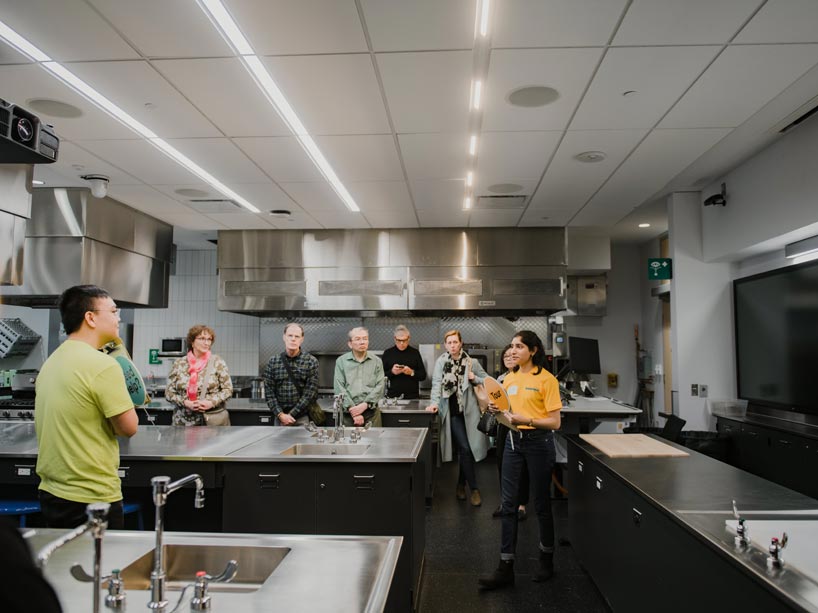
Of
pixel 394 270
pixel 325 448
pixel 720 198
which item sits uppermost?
pixel 720 198

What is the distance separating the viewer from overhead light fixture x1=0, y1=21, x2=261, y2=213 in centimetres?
283

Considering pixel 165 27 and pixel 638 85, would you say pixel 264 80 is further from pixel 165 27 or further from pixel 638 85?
pixel 638 85

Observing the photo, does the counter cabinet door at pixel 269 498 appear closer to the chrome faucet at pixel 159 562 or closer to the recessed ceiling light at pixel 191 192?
the chrome faucet at pixel 159 562

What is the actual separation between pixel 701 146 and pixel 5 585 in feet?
15.9

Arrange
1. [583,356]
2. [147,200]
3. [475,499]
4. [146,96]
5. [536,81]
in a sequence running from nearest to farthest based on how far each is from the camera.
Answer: [536,81]
[146,96]
[475,499]
[147,200]
[583,356]

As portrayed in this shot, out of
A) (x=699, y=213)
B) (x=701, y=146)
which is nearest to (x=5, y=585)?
(x=701, y=146)

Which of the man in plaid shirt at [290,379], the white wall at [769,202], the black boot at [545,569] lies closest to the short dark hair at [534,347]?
the black boot at [545,569]

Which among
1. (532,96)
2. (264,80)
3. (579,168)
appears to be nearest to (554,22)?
(532,96)

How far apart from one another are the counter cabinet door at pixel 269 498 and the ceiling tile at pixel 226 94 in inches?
88.2

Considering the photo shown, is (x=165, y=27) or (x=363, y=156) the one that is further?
(x=363, y=156)

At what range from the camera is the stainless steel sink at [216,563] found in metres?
1.62

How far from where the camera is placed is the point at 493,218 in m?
6.47

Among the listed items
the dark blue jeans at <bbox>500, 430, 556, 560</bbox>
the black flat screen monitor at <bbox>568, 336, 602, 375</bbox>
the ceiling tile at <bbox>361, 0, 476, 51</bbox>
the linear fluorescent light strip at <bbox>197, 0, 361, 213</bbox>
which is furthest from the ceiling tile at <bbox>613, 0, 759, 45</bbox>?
the black flat screen monitor at <bbox>568, 336, 602, 375</bbox>

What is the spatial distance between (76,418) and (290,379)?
232cm
